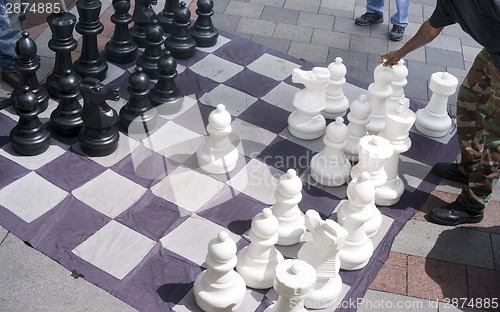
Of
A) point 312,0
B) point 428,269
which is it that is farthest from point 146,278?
point 312,0

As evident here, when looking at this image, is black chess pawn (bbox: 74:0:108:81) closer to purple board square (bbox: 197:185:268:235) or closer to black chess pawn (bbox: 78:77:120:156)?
black chess pawn (bbox: 78:77:120:156)

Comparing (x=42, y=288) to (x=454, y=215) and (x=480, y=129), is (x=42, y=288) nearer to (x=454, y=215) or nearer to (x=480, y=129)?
(x=454, y=215)

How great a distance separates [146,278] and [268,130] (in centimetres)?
101

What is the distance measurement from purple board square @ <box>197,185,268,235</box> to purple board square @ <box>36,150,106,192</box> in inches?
19.4

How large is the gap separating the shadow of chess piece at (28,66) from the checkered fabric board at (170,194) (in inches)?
3.8

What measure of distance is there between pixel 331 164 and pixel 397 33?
158 centimetres

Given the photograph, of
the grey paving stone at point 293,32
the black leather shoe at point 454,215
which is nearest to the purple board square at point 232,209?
the black leather shoe at point 454,215

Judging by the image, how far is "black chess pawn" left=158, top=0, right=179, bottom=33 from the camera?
134 inches

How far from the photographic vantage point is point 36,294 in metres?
2.02

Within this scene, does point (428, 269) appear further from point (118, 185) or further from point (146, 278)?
point (118, 185)

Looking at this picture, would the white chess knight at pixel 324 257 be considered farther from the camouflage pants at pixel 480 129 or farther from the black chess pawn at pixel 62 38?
the black chess pawn at pixel 62 38

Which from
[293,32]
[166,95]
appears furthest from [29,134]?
[293,32]

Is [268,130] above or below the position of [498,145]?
below

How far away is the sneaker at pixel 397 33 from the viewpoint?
375 cm
